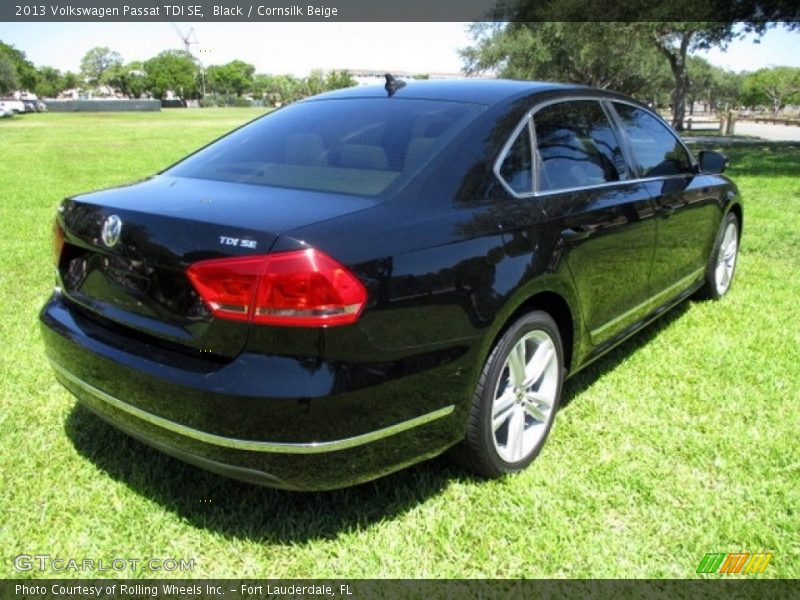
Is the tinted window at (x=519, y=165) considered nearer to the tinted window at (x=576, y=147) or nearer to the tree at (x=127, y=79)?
the tinted window at (x=576, y=147)

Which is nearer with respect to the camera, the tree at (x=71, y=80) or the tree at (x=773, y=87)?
the tree at (x=773, y=87)

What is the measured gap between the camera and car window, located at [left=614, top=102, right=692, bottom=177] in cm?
382

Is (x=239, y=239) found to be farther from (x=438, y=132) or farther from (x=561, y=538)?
(x=561, y=538)

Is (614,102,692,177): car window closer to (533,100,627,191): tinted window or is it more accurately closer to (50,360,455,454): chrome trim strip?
(533,100,627,191): tinted window

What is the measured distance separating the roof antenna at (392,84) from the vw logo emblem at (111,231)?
1.45 metres

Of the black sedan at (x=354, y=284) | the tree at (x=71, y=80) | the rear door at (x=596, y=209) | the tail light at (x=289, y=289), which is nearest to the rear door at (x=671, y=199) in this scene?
the rear door at (x=596, y=209)

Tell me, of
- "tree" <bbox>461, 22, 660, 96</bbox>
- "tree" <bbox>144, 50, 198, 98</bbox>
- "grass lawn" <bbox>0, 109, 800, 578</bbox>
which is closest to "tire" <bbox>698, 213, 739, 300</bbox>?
"grass lawn" <bbox>0, 109, 800, 578</bbox>

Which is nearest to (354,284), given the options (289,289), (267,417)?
(289,289)

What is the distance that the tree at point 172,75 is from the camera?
122750 millimetres

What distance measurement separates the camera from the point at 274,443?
2094mm

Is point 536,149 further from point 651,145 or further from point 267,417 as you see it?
point 267,417

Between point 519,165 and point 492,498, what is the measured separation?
4.43 feet

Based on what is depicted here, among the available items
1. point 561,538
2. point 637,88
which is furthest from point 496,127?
point 637,88

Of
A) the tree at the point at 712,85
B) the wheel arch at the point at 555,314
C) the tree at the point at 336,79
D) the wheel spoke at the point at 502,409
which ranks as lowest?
the wheel spoke at the point at 502,409
